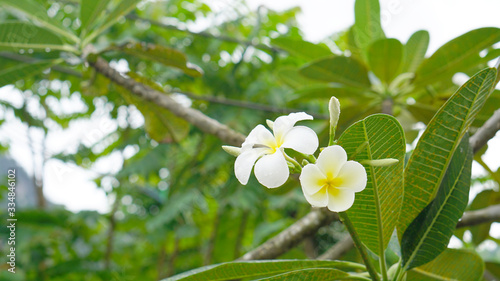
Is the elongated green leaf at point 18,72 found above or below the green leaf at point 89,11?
below

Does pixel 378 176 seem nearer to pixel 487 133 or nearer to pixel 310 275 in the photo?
pixel 310 275

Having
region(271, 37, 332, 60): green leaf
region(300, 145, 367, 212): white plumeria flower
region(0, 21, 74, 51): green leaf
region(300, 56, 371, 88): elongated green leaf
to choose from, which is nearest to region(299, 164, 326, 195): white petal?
region(300, 145, 367, 212): white plumeria flower

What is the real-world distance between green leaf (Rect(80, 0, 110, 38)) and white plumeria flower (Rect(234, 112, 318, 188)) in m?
0.87

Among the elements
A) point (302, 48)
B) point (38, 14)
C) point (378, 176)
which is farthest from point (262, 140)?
point (38, 14)

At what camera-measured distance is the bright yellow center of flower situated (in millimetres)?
457

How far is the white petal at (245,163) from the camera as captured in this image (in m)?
0.46

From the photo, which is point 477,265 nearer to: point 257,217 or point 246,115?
point 246,115

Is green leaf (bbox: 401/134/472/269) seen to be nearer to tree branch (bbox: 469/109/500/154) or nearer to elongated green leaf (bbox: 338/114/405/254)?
elongated green leaf (bbox: 338/114/405/254)

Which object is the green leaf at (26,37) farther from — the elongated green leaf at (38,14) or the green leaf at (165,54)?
the green leaf at (165,54)

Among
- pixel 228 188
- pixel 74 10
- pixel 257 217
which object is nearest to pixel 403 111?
pixel 228 188

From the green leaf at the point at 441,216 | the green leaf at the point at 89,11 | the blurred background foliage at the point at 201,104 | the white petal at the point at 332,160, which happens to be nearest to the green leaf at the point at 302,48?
the blurred background foliage at the point at 201,104

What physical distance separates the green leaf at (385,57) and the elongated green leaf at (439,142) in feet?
1.86

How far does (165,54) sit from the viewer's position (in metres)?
1.15

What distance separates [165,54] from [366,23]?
592mm
